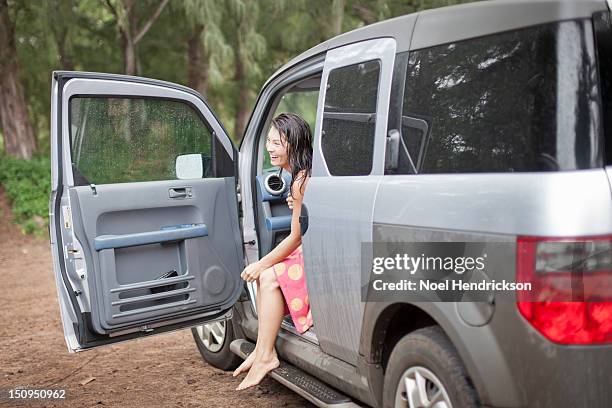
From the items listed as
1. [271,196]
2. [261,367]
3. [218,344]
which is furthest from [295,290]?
[218,344]

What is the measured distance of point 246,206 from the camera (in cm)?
430

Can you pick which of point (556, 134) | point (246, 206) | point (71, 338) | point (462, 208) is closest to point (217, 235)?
point (246, 206)

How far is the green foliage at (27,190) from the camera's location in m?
11.6

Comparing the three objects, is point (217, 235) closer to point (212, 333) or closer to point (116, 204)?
point (116, 204)

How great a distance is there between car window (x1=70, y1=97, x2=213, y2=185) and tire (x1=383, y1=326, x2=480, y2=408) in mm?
1968

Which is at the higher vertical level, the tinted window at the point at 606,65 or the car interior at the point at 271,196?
the tinted window at the point at 606,65

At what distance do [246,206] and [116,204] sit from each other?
0.86 meters

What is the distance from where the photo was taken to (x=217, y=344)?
4750 mm

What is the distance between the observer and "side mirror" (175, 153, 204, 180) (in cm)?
408

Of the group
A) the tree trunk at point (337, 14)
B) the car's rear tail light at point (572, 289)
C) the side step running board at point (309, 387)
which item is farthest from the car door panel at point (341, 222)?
the tree trunk at point (337, 14)

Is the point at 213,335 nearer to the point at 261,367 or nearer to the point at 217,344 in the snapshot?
the point at 217,344

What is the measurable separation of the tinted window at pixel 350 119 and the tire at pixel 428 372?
78cm

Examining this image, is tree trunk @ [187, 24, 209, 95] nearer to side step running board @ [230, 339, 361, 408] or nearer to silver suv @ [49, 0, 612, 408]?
silver suv @ [49, 0, 612, 408]

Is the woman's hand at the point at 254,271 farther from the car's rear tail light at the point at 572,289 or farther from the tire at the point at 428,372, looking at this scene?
the car's rear tail light at the point at 572,289
